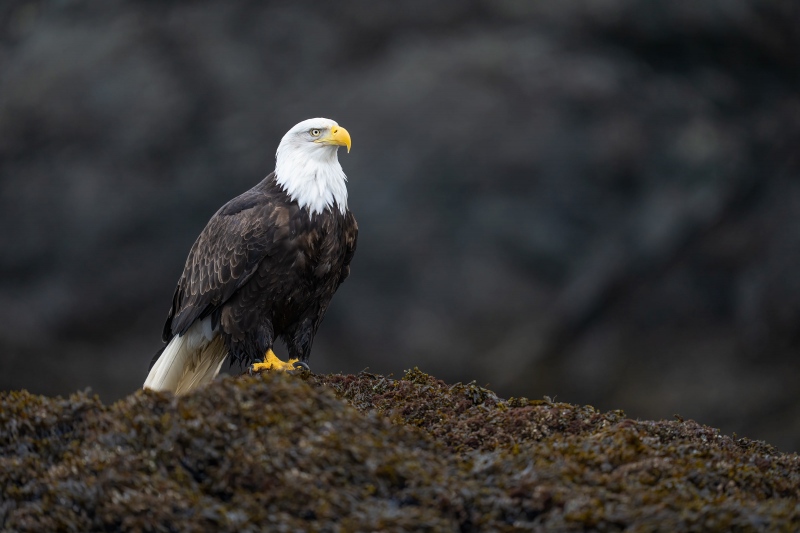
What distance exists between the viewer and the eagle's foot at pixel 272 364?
233 inches

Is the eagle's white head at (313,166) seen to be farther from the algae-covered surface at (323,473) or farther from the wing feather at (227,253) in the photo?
the algae-covered surface at (323,473)

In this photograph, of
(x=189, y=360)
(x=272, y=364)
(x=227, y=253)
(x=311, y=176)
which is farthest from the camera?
A: (x=189, y=360)

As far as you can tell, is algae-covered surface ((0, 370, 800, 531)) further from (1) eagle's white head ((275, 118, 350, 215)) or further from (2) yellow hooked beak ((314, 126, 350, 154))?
(2) yellow hooked beak ((314, 126, 350, 154))

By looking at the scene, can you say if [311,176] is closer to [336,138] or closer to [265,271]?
[336,138]

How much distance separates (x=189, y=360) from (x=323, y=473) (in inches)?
146

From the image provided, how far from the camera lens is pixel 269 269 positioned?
19.9 ft

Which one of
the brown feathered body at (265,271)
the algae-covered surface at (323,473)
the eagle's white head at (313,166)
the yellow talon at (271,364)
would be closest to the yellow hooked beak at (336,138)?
the eagle's white head at (313,166)

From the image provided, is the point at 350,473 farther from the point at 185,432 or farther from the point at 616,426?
the point at 616,426

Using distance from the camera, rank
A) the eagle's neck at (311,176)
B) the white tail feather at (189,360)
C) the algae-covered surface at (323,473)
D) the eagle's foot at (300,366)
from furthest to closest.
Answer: the white tail feather at (189,360), the eagle's neck at (311,176), the eagle's foot at (300,366), the algae-covered surface at (323,473)

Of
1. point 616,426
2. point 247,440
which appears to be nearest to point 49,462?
point 247,440

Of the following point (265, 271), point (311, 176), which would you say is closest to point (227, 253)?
point (265, 271)

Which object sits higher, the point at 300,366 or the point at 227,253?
the point at 227,253

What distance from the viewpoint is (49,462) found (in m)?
3.57

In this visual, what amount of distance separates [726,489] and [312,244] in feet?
11.0
